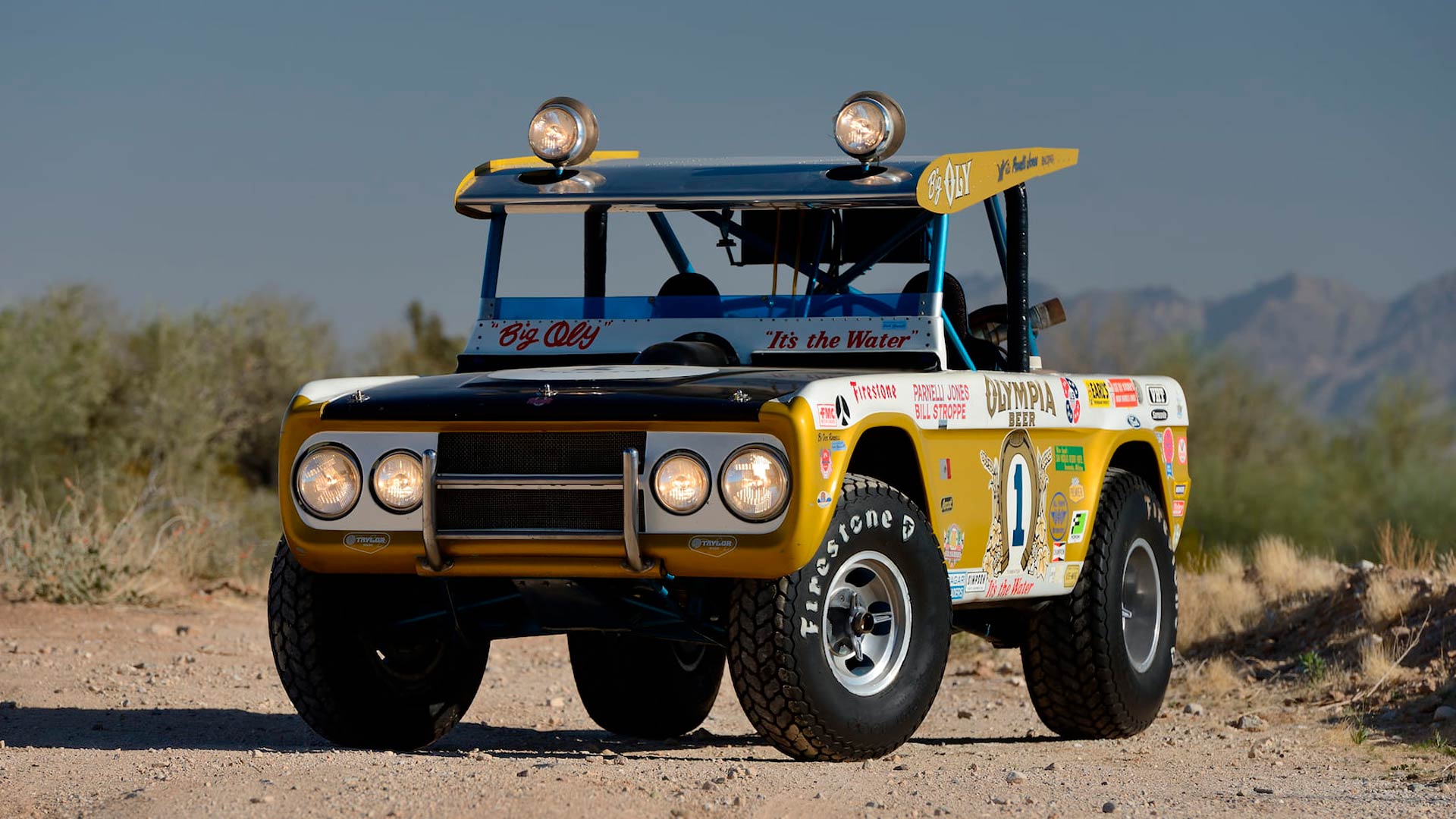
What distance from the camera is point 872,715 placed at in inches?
260

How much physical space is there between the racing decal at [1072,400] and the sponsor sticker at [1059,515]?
0.33 metres

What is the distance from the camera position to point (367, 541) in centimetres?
659

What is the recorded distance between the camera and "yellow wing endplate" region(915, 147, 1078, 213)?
7.71 metres

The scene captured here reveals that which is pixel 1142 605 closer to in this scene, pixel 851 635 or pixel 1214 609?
pixel 851 635

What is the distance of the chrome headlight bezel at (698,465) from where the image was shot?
6.17m

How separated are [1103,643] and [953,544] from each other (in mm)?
1358

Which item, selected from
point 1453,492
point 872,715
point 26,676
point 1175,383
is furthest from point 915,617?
point 1453,492

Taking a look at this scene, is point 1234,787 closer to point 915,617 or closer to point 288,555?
point 915,617

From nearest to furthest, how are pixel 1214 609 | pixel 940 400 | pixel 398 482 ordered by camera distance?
pixel 398 482 < pixel 940 400 < pixel 1214 609

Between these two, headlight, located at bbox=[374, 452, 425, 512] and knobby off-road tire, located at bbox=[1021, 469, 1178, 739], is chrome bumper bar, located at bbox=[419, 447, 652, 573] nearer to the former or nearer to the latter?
headlight, located at bbox=[374, 452, 425, 512]

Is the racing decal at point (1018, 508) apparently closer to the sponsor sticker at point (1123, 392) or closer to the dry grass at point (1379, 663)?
the sponsor sticker at point (1123, 392)

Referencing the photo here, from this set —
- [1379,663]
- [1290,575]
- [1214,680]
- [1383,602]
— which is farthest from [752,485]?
[1290,575]

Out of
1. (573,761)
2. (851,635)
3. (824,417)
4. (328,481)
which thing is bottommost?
(573,761)

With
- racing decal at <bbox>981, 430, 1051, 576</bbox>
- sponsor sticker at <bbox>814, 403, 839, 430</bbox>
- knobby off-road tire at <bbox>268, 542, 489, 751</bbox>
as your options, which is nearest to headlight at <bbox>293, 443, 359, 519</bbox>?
knobby off-road tire at <bbox>268, 542, 489, 751</bbox>
